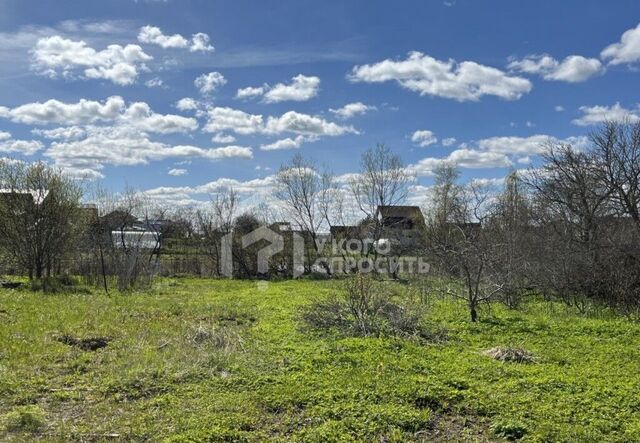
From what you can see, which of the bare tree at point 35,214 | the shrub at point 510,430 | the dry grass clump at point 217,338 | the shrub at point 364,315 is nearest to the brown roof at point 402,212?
the bare tree at point 35,214

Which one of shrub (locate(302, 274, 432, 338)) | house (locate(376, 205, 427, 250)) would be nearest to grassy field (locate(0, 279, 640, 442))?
shrub (locate(302, 274, 432, 338))

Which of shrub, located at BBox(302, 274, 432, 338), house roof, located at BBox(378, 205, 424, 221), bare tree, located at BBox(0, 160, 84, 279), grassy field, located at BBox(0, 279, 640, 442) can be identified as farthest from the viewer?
house roof, located at BBox(378, 205, 424, 221)

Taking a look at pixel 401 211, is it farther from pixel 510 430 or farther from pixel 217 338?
pixel 510 430

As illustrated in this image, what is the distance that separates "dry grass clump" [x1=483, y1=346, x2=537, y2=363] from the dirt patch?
18.9 feet

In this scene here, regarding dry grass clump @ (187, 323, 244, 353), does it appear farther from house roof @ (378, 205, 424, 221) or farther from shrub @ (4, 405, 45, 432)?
house roof @ (378, 205, 424, 221)

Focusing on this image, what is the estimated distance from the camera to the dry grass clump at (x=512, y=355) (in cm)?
627

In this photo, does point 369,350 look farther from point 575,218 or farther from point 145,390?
point 575,218

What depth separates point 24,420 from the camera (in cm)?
433

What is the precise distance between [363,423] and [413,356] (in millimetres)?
2382

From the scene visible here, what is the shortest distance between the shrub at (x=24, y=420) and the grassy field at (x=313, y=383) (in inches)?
0.5

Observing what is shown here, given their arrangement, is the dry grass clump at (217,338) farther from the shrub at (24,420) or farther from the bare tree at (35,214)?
the bare tree at (35,214)

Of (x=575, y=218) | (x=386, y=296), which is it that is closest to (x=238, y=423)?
(x=386, y=296)

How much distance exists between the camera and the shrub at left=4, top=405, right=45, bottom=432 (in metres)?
4.23

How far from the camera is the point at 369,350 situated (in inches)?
265
